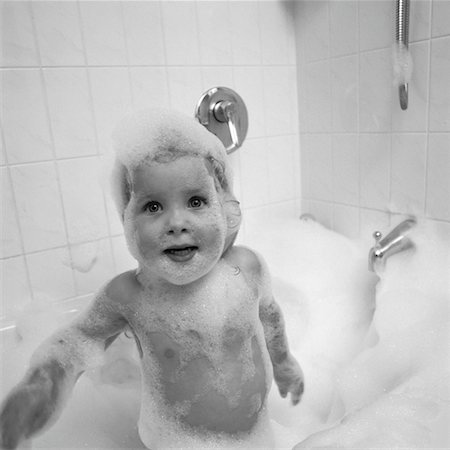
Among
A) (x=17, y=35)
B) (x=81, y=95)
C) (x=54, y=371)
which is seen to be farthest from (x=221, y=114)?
(x=54, y=371)

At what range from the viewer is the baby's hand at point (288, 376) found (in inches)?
32.5

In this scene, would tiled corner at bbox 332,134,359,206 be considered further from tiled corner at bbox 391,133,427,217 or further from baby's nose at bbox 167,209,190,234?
baby's nose at bbox 167,209,190,234

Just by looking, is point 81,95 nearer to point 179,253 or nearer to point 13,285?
point 13,285

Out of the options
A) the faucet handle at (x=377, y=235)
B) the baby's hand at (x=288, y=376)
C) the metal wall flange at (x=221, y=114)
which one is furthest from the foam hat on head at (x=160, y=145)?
the faucet handle at (x=377, y=235)

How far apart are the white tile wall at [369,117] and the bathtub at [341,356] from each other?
4.1 inches

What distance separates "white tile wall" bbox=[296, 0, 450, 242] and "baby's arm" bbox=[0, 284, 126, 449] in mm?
757

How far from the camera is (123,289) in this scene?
0.72 meters

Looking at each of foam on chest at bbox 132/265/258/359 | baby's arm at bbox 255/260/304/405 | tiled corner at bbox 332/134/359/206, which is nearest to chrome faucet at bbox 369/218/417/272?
tiled corner at bbox 332/134/359/206

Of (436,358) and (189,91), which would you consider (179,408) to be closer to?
(436,358)

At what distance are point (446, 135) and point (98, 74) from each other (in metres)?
0.79

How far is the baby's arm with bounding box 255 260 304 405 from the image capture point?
782mm

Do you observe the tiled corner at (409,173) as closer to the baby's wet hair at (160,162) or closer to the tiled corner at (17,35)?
the baby's wet hair at (160,162)

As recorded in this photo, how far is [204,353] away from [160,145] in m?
0.33

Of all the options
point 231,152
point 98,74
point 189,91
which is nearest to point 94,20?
point 98,74
